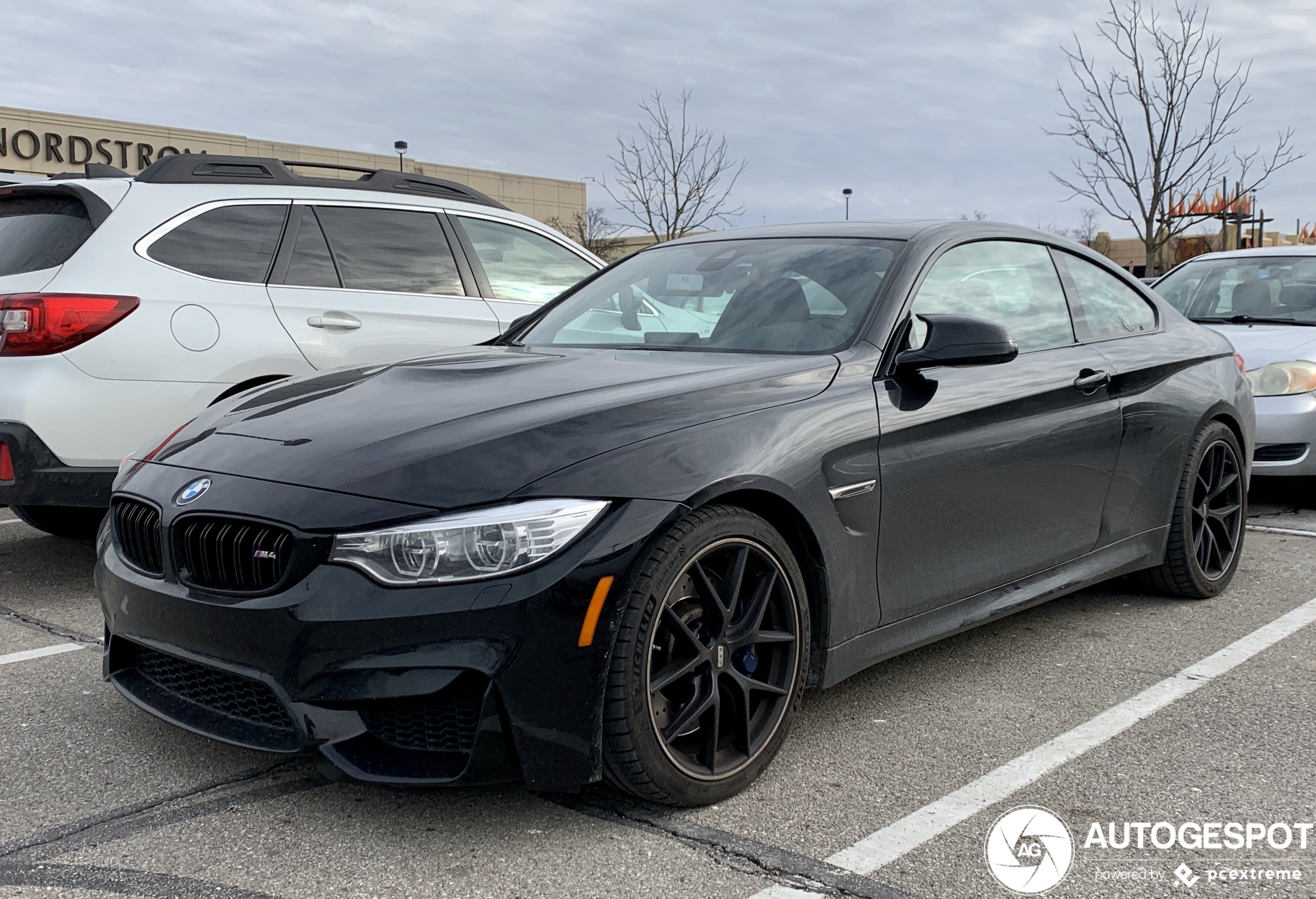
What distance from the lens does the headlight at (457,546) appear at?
8.26ft

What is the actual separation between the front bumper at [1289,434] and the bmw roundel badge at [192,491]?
19.1 feet

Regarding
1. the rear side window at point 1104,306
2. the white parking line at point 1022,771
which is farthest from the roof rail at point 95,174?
the white parking line at point 1022,771

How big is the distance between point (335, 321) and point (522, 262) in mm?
1276

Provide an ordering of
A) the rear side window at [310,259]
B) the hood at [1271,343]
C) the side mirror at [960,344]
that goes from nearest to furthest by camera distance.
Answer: the side mirror at [960,344] < the rear side window at [310,259] < the hood at [1271,343]

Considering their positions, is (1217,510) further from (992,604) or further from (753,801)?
(753,801)

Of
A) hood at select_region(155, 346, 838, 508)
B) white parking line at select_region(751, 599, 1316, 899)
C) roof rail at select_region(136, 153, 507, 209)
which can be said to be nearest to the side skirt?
white parking line at select_region(751, 599, 1316, 899)

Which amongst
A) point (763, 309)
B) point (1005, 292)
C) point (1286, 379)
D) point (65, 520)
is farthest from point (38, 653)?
point (1286, 379)

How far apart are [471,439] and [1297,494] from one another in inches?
261

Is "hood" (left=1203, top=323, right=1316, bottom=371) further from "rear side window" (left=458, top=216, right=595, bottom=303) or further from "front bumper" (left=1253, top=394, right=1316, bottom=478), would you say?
"rear side window" (left=458, top=216, right=595, bottom=303)

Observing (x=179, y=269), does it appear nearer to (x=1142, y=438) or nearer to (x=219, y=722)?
(x=219, y=722)

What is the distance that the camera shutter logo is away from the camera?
2555 mm

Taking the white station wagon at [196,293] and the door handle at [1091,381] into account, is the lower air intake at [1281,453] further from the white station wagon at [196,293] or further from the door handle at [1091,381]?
the white station wagon at [196,293]

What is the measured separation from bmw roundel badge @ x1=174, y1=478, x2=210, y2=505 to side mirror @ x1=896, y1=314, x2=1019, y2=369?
6.21ft

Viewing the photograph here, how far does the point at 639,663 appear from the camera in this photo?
264cm
